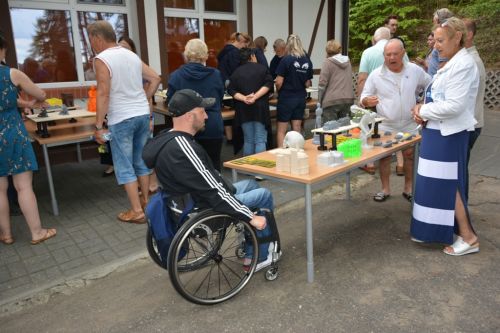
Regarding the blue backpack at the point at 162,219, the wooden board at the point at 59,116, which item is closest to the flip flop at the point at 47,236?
the wooden board at the point at 59,116

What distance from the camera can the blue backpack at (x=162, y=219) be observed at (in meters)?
2.32

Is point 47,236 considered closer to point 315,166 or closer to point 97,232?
point 97,232

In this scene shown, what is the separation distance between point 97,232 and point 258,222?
1.91 meters

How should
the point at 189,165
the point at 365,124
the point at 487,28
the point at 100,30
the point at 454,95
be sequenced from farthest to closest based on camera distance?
the point at 487,28, the point at 100,30, the point at 365,124, the point at 454,95, the point at 189,165

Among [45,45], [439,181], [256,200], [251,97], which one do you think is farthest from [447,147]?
[45,45]

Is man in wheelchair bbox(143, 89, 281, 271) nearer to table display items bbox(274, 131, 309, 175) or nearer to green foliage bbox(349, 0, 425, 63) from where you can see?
table display items bbox(274, 131, 309, 175)

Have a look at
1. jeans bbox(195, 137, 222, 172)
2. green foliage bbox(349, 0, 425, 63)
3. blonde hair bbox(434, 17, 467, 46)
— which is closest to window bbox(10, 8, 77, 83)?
jeans bbox(195, 137, 222, 172)

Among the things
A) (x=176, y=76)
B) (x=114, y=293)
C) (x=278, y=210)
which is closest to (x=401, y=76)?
(x=278, y=210)

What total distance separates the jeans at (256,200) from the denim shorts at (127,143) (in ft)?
4.21

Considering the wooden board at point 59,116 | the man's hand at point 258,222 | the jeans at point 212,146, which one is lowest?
the man's hand at point 258,222

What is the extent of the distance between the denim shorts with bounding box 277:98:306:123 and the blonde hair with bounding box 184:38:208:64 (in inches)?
57.4

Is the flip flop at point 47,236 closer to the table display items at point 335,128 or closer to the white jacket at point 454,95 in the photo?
the table display items at point 335,128

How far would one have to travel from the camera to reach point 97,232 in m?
3.67

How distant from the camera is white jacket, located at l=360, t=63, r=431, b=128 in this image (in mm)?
3713
